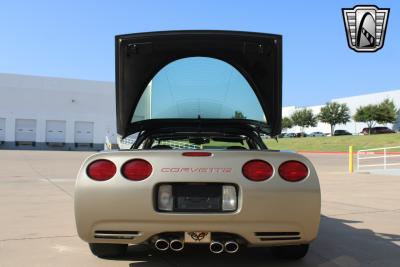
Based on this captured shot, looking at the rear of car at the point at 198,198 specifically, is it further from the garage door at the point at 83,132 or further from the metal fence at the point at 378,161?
the garage door at the point at 83,132

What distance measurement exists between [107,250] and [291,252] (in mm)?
1723

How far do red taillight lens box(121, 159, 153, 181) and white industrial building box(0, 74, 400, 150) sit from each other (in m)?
52.3

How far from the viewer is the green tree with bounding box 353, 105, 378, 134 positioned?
244ft

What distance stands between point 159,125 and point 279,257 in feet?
6.62

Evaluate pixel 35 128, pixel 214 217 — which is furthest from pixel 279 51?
pixel 35 128

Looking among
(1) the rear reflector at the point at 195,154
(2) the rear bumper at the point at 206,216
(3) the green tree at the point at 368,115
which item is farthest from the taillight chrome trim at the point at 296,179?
(3) the green tree at the point at 368,115

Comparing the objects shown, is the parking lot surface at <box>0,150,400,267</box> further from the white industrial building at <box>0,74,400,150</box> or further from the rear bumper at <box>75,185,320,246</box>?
the white industrial building at <box>0,74,400,150</box>

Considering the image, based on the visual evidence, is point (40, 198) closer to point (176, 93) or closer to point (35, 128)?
point (176, 93)

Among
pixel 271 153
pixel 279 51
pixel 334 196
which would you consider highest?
pixel 279 51

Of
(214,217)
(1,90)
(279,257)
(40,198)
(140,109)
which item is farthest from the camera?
(1,90)

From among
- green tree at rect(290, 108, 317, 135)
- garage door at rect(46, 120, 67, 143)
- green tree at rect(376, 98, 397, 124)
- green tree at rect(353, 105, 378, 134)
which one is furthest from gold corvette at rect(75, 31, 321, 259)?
green tree at rect(290, 108, 317, 135)

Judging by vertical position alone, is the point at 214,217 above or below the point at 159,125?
below

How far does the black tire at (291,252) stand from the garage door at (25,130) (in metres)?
53.4

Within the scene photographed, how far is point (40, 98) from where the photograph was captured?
181 ft
